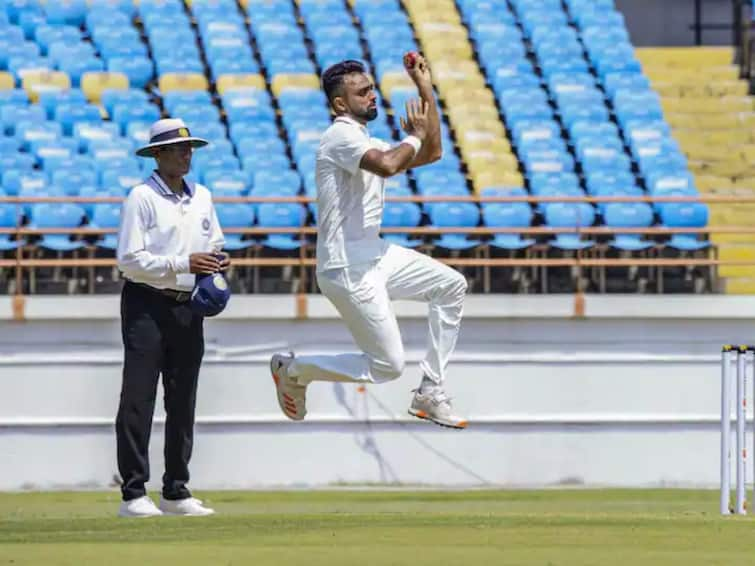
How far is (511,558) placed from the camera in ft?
22.6

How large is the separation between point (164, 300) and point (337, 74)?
63.7 inches

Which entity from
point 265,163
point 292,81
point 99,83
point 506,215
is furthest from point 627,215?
point 99,83

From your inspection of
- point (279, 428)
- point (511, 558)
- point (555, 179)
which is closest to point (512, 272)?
point (555, 179)

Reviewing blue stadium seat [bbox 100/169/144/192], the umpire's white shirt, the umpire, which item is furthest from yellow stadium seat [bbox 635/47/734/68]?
the umpire's white shirt

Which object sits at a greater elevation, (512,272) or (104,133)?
(104,133)

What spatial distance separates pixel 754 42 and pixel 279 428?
9413mm

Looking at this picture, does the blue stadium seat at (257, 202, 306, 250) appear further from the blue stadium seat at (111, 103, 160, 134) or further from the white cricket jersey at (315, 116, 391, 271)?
the white cricket jersey at (315, 116, 391, 271)

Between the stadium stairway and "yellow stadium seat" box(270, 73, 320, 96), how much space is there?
3898mm

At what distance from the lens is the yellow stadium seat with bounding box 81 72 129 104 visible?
19297mm

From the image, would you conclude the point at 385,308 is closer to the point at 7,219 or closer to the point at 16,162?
the point at 7,219

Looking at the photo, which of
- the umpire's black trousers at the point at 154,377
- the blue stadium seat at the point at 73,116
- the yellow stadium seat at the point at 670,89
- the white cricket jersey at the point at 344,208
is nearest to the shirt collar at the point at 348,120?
the white cricket jersey at the point at 344,208

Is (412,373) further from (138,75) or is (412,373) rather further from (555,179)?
(138,75)

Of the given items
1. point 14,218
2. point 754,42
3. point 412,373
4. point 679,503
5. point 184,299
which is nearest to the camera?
point 184,299

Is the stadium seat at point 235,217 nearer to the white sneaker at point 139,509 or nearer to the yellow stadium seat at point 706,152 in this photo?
the yellow stadium seat at point 706,152
